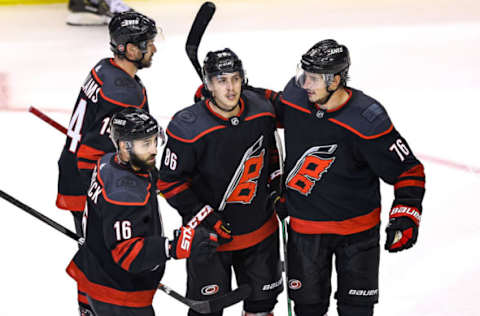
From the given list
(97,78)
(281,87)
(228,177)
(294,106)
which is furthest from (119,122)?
(281,87)

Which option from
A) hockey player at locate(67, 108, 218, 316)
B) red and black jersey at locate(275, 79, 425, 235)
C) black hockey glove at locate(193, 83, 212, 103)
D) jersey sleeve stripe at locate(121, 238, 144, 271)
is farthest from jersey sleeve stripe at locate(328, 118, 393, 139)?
jersey sleeve stripe at locate(121, 238, 144, 271)

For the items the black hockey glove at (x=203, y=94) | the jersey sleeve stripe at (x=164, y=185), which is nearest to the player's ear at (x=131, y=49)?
the black hockey glove at (x=203, y=94)

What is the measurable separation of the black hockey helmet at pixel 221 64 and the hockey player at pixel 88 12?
4.96m

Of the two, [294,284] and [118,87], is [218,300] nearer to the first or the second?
[294,284]

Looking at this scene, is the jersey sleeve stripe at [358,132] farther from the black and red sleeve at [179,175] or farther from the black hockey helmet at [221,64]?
the black and red sleeve at [179,175]

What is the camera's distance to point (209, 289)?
9.70 feet

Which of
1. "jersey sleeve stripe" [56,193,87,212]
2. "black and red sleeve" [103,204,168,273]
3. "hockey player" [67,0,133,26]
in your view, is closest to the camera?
"black and red sleeve" [103,204,168,273]

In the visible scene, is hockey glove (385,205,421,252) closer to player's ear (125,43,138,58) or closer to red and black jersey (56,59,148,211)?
red and black jersey (56,59,148,211)

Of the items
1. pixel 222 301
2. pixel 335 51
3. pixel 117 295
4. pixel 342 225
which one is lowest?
pixel 222 301

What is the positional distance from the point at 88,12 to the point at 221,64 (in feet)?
17.5

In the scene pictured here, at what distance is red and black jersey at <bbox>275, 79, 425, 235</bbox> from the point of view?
275 centimetres

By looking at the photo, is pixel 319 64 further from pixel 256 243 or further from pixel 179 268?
pixel 179 268

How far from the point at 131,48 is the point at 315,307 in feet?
4.18

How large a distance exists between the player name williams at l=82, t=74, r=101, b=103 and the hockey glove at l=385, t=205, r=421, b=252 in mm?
1274
